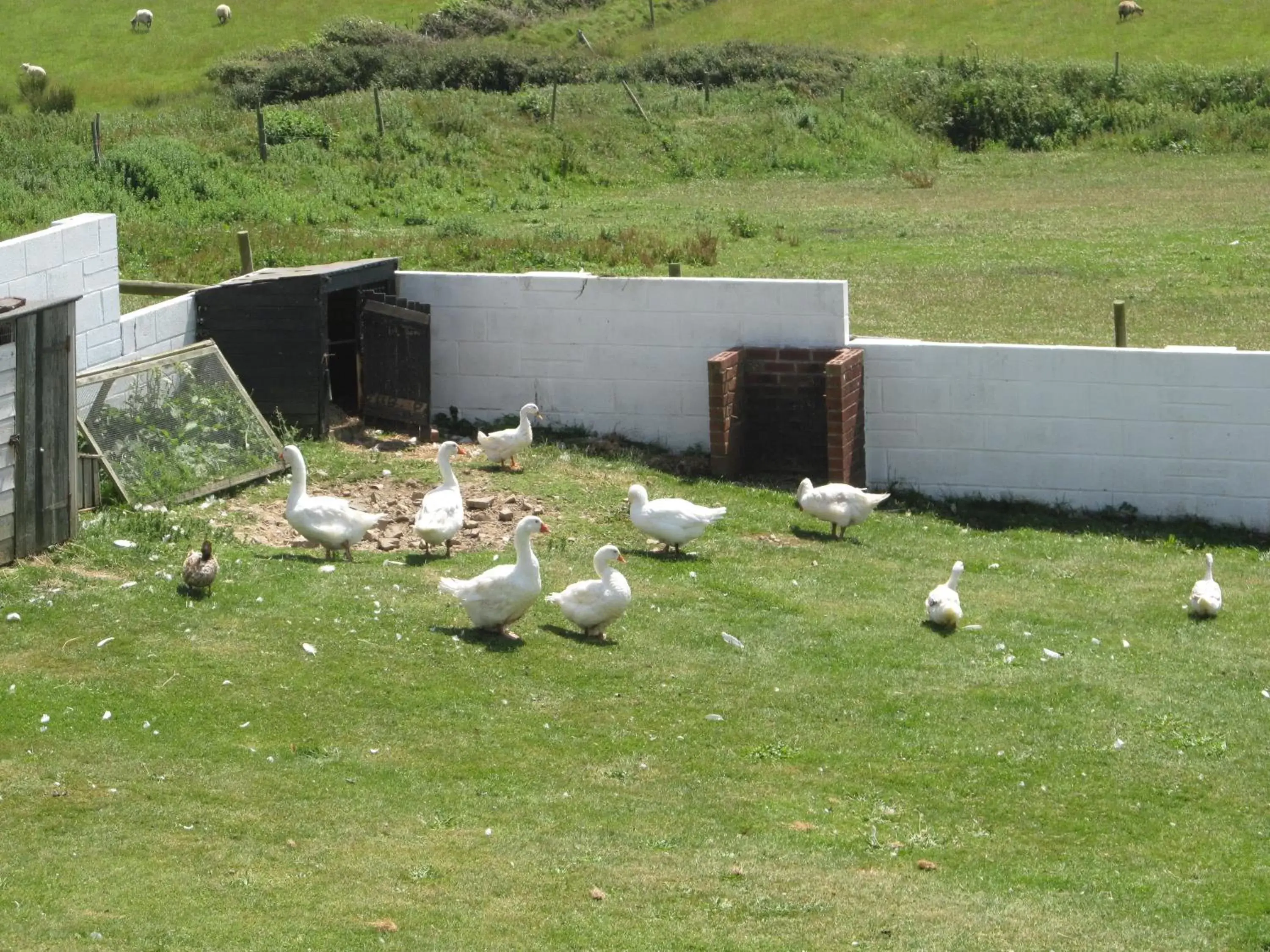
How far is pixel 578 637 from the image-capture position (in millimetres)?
12891

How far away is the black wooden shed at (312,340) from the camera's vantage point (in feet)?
61.4

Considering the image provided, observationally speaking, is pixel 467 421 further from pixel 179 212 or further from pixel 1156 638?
pixel 179 212

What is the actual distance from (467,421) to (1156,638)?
9282 millimetres

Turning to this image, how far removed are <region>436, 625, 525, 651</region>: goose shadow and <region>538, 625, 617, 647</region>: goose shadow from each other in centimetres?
36

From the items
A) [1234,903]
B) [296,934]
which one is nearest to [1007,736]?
[1234,903]

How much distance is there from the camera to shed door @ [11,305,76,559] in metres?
13.5

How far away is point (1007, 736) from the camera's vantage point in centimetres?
1159

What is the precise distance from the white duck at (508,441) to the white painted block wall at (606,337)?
178 cm

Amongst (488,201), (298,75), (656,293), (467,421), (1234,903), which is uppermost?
(298,75)

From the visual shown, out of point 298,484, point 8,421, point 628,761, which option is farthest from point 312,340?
point 628,761

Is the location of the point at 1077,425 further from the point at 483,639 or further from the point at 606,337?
the point at 483,639

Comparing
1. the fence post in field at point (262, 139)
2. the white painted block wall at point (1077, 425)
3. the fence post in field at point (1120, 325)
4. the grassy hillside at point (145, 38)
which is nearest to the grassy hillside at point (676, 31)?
the grassy hillside at point (145, 38)

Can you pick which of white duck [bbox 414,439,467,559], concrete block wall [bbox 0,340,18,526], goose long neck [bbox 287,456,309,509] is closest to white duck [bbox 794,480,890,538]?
white duck [bbox 414,439,467,559]

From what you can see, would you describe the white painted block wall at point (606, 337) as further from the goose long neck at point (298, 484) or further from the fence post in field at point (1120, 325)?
the goose long neck at point (298, 484)
